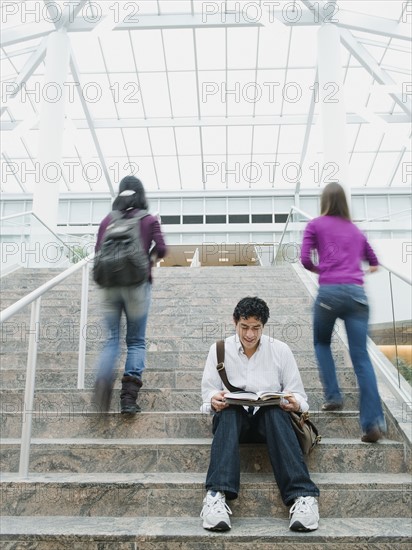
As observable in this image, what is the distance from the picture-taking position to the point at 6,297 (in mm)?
5703

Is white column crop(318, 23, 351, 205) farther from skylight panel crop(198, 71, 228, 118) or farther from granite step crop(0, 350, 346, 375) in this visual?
granite step crop(0, 350, 346, 375)

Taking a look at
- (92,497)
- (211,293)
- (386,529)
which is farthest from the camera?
(211,293)

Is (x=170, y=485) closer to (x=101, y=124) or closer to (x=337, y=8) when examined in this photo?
(x=337, y=8)

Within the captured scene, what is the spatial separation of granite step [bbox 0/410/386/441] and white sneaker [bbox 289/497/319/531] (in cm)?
92

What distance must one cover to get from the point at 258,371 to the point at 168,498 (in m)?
0.89

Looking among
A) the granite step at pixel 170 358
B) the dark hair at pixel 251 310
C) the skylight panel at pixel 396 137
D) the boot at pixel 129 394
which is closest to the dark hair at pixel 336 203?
the dark hair at pixel 251 310

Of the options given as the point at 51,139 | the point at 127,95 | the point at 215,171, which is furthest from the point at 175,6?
the point at 215,171

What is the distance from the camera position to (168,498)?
282 centimetres

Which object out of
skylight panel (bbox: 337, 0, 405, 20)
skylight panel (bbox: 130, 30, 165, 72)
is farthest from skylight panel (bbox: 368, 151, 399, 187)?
skylight panel (bbox: 130, 30, 165, 72)

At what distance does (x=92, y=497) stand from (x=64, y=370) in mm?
1466

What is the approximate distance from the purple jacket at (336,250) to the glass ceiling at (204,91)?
8.81 m

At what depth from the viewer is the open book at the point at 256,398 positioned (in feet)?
9.51

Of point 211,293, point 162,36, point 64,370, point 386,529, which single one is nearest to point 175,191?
point 162,36

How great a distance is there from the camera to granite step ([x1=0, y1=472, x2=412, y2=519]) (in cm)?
279
